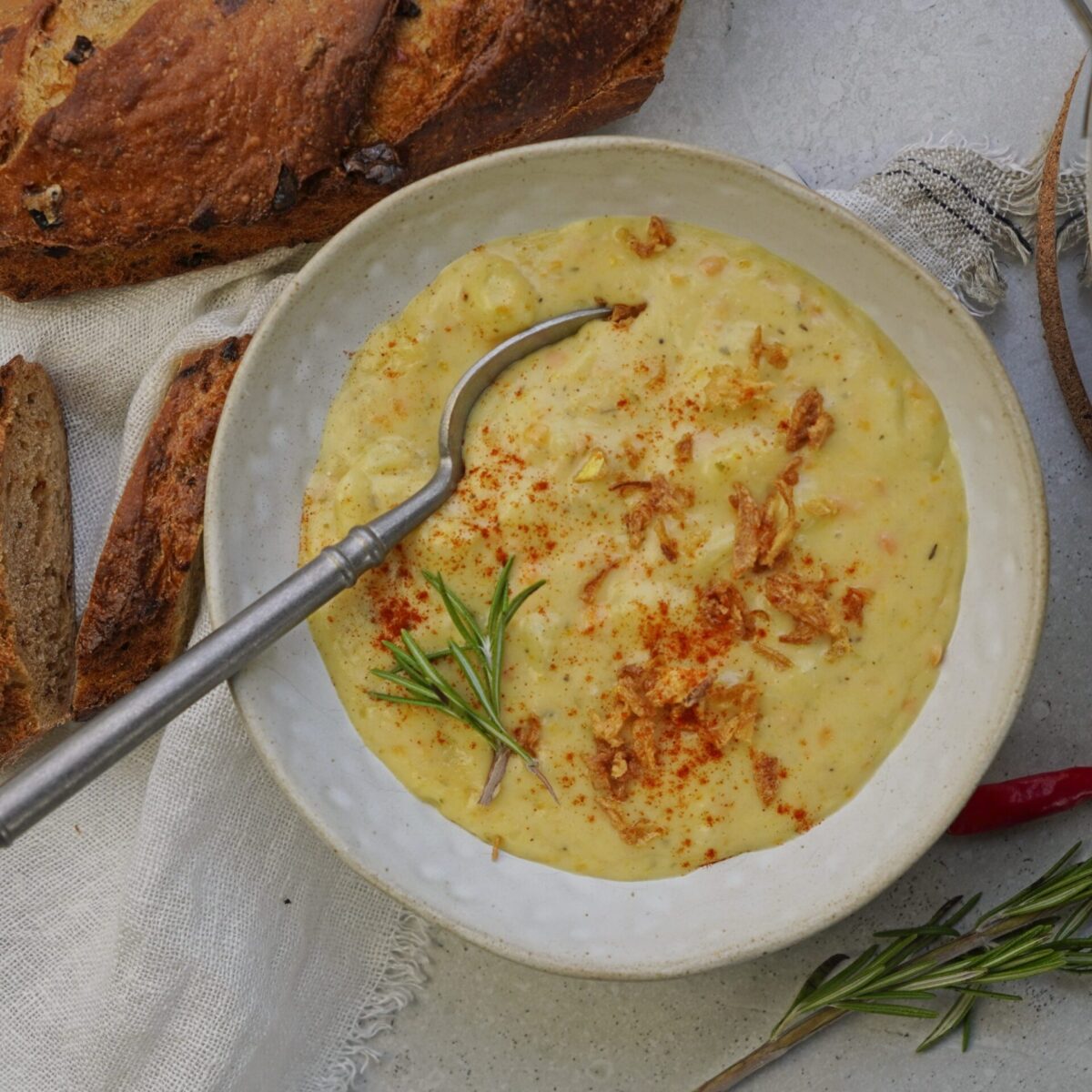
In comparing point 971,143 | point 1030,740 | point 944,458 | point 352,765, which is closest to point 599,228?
point 944,458

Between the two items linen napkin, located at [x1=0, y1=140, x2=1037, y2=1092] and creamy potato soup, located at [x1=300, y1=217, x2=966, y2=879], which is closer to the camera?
creamy potato soup, located at [x1=300, y1=217, x2=966, y2=879]

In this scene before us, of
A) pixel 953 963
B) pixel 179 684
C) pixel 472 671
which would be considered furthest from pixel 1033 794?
pixel 179 684

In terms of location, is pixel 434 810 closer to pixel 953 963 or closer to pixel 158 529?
pixel 158 529

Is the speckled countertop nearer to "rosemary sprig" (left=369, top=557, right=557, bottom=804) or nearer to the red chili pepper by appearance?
the red chili pepper

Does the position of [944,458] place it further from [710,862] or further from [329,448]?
[329,448]

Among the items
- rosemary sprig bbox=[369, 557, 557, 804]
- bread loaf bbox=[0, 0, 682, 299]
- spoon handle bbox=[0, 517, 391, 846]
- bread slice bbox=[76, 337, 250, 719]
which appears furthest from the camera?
bread slice bbox=[76, 337, 250, 719]

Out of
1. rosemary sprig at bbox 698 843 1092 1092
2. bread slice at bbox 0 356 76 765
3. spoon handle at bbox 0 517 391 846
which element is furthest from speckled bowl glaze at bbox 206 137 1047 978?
bread slice at bbox 0 356 76 765
